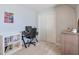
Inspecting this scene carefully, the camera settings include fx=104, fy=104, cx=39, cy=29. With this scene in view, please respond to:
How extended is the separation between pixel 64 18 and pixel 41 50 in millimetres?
829

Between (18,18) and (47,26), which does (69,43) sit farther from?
(18,18)

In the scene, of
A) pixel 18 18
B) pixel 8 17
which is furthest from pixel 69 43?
pixel 8 17

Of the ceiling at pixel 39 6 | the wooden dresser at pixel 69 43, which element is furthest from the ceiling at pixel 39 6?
the wooden dresser at pixel 69 43

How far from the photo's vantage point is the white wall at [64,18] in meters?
2.09

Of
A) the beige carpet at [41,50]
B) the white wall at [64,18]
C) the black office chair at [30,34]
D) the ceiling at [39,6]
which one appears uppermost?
the ceiling at [39,6]

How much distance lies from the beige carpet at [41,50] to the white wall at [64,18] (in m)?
0.22

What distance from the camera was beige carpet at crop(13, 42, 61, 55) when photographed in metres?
2.17

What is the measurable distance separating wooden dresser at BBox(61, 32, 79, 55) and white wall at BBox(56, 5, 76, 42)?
11 cm

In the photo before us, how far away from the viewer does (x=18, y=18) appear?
85.3 inches

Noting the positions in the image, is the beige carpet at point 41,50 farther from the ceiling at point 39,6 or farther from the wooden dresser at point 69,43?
the ceiling at point 39,6

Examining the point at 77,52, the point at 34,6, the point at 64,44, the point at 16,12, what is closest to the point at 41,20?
the point at 34,6

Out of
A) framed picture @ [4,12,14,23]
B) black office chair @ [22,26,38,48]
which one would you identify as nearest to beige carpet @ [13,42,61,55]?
black office chair @ [22,26,38,48]
